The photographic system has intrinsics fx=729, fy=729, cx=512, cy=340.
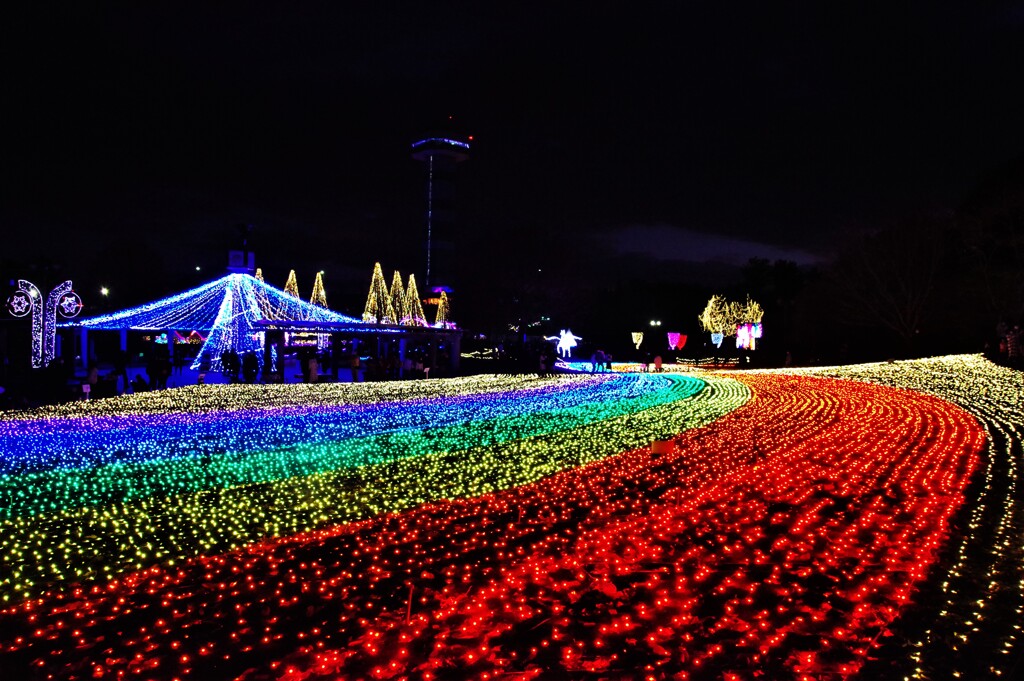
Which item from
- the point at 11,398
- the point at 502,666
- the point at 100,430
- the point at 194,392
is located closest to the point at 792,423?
the point at 502,666

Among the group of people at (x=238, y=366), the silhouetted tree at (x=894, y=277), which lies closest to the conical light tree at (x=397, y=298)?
the group of people at (x=238, y=366)

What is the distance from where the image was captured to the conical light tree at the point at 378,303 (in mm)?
40172

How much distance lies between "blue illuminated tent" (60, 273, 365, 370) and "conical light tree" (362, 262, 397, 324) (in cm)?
1388

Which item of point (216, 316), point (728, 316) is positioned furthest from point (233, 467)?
point (728, 316)

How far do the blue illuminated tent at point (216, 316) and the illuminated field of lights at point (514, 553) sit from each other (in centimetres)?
1373

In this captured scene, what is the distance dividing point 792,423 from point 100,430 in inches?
421

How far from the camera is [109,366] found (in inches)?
1362

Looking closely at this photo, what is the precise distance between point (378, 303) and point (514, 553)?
39.5 metres

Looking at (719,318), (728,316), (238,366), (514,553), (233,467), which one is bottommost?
(514,553)

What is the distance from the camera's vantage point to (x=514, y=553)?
504cm

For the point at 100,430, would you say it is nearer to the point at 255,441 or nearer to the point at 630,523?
the point at 255,441

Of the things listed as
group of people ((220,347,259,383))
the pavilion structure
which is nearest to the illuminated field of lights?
group of people ((220,347,259,383))

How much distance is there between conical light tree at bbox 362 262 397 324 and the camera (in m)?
40.2

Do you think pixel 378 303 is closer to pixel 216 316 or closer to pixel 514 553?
pixel 216 316
